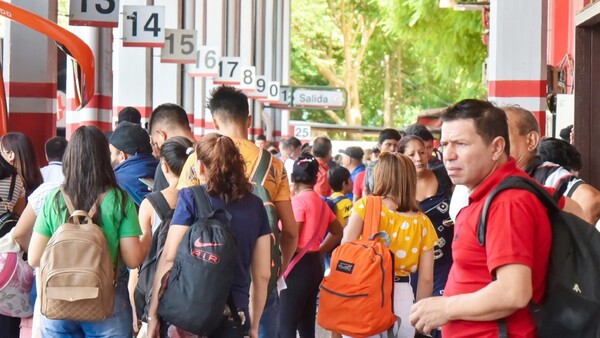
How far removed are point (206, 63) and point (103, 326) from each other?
2729 cm

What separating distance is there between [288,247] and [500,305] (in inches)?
137

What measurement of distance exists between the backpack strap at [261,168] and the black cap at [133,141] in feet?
4.25

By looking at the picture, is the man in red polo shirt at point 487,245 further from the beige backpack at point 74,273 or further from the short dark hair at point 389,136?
the short dark hair at point 389,136

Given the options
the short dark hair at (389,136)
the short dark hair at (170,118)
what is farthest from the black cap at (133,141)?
the short dark hair at (389,136)

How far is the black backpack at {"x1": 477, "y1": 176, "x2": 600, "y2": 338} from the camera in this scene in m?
4.21

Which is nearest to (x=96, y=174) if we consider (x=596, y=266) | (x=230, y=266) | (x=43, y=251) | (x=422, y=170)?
(x=43, y=251)

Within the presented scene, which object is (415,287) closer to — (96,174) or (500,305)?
(96,174)

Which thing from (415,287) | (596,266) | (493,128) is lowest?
(415,287)

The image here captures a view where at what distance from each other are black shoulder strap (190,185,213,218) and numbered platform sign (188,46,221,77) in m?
27.2

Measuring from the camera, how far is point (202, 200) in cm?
630

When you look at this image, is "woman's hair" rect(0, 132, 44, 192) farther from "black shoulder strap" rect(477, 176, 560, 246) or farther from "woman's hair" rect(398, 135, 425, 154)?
"black shoulder strap" rect(477, 176, 560, 246)

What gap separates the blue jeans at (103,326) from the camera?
6.48 meters

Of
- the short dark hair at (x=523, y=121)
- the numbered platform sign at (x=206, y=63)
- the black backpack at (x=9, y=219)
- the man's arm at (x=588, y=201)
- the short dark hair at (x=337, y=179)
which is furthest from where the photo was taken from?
the numbered platform sign at (x=206, y=63)

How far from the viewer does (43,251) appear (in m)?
6.48
